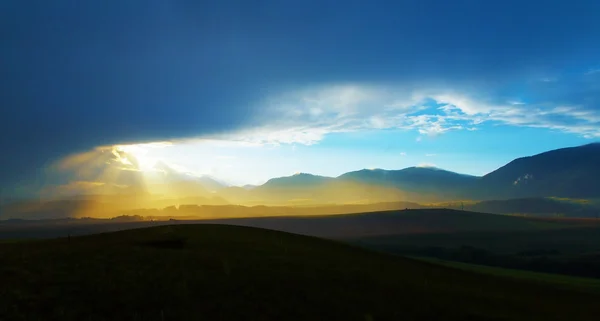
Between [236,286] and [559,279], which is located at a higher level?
[236,286]

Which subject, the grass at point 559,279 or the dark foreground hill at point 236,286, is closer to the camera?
the dark foreground hill at point 236,286

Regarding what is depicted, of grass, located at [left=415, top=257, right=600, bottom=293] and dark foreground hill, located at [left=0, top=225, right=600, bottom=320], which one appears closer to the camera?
dark foreground hill, located at [left=0, top=225, right=600, bottom=320]

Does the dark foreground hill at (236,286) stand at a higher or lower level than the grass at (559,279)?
higher

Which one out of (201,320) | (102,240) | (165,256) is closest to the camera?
(201,320)

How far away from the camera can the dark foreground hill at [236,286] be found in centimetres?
2739

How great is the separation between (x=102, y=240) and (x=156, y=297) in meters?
20.7

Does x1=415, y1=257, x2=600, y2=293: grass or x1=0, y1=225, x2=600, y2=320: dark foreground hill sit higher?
x1=0, y1=225, x2=600, y2=320: dark foreground hill

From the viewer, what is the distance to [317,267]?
39.6 meters

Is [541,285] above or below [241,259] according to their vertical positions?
below

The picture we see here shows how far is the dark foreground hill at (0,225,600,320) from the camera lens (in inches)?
1078

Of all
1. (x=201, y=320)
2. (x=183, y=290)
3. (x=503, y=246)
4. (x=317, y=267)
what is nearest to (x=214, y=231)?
(x=317, y=267)

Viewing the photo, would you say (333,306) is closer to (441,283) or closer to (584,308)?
(441,283)

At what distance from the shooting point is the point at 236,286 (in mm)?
31875

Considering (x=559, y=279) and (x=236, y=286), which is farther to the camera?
(x=559, y=279)
